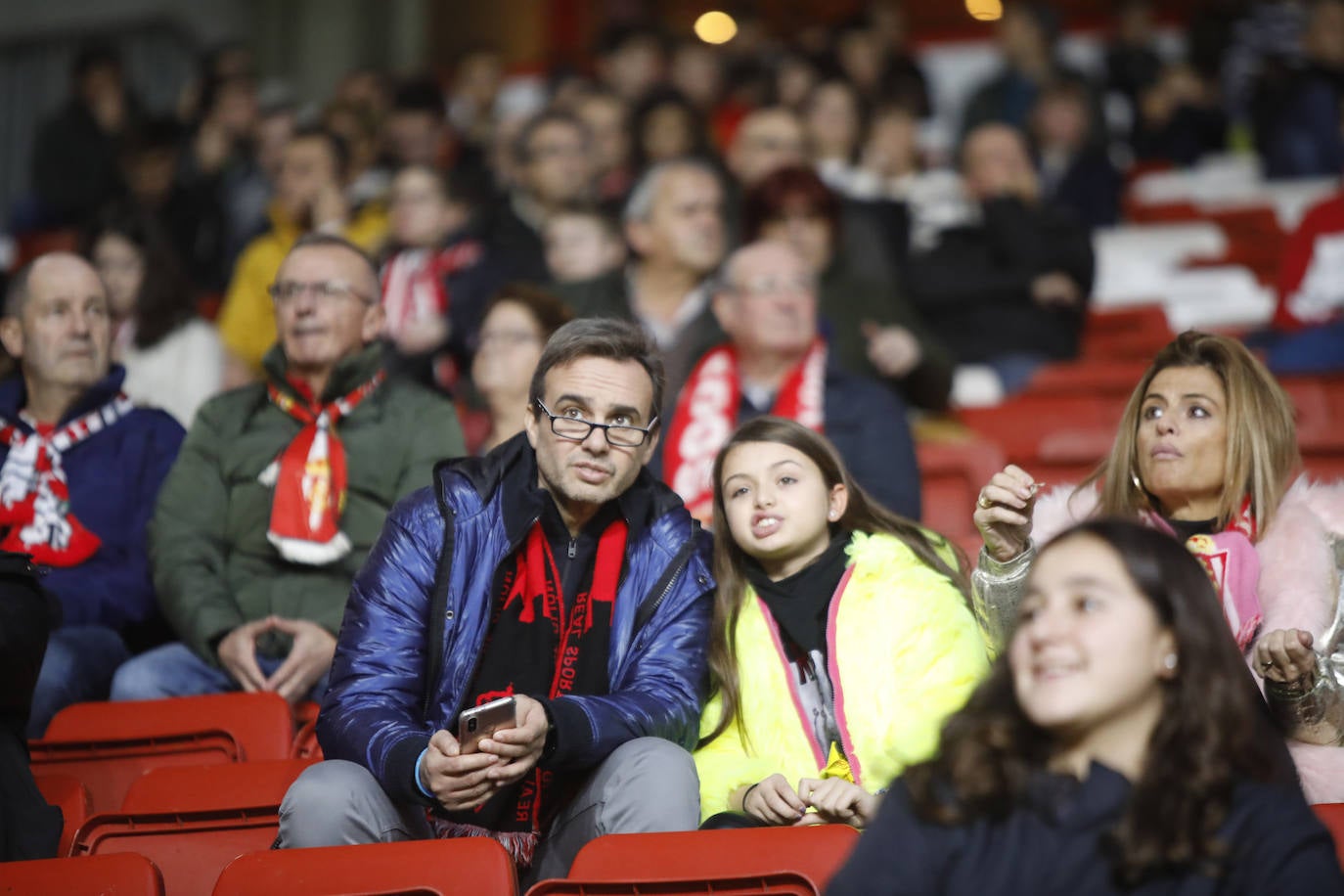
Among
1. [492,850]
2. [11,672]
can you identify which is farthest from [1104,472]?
[11,672]

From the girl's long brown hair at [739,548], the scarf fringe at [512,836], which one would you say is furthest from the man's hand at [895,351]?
the scarf fringe at [512,836]

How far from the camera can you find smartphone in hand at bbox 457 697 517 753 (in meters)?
1.95

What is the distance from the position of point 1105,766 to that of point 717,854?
1.55 feet

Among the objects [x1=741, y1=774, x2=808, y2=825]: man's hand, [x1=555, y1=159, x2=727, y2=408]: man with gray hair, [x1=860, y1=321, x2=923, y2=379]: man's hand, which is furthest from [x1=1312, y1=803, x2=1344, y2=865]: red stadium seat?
[x1=555, y1=159, x2=727, y2=408]: man with gray hair

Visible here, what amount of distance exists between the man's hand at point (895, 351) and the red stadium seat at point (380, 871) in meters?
2.30

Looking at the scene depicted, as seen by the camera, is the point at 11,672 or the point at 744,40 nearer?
the point at 11,672

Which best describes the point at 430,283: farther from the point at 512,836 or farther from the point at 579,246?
the point at 512,836

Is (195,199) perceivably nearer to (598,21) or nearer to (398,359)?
(398,359)

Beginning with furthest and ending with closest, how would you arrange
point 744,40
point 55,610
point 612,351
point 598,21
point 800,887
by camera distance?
point 598,21
point 744,40
point 55,610
point 612,351
point 800,887

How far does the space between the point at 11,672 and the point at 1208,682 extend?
154cm

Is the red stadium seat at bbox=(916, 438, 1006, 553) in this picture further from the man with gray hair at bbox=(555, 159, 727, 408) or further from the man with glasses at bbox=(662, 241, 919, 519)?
the man with gray hair at bbox=(555, 159, 727, 408)

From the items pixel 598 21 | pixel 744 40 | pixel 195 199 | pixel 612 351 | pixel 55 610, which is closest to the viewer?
pixel 612 351

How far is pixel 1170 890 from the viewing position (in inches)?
59.6

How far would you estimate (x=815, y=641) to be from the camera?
2309 millimetres
